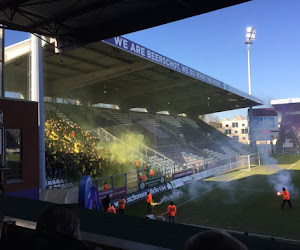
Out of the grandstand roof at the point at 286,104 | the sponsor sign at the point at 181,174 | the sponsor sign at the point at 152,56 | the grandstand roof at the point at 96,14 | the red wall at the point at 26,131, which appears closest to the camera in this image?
the grandstand roof at the point at 96,14

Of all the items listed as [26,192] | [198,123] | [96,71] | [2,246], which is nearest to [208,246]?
[2,246]

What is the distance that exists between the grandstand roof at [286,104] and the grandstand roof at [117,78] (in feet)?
57.6

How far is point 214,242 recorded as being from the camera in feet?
3.66

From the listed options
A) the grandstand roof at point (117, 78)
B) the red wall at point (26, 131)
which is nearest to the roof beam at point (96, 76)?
the grandstand roof at point (117, 78)

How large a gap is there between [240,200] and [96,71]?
15461 mm

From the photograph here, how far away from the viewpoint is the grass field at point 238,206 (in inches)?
507

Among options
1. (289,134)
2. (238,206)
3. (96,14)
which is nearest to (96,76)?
(238,206)

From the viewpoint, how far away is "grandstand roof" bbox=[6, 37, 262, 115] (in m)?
15.9

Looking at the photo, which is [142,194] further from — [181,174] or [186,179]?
[186,179]

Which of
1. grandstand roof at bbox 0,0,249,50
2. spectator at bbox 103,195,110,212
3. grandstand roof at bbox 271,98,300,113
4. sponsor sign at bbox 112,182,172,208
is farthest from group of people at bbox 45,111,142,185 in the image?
grandstand roof at bbox 271,98,300,113

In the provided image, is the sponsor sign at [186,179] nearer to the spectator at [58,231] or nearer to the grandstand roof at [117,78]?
the grandstand roof at [117,78]

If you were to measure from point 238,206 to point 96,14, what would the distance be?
1371cm

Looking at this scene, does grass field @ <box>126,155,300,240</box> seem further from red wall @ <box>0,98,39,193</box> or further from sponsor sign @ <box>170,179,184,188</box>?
red wall @ <box>0,98,39,193</box>

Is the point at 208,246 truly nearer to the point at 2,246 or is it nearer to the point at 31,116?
the point at 2,246
